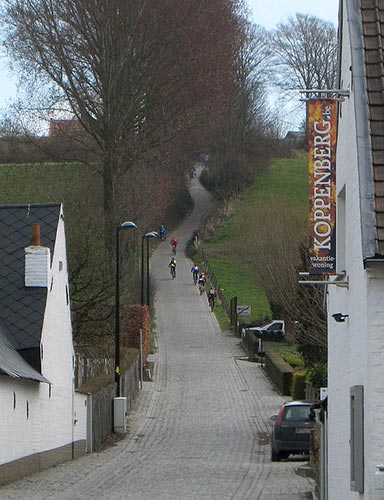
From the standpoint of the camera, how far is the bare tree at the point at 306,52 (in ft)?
347

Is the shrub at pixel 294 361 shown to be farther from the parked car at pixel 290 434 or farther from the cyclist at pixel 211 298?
the parked car at pixel 290 434

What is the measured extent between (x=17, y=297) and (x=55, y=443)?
11.2 feet

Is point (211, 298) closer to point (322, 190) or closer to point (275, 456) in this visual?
point (275, 456)

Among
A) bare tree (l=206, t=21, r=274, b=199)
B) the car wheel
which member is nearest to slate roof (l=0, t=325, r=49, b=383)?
the car wheel

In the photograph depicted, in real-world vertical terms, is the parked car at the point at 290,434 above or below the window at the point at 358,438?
below

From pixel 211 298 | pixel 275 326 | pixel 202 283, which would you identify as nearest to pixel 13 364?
pixel 275 326

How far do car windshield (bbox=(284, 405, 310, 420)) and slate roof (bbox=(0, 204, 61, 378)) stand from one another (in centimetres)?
623

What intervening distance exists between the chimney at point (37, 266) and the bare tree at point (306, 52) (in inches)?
3067

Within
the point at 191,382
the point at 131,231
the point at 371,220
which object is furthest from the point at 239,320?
the point at 371,220

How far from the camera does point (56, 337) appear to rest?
28984 mm

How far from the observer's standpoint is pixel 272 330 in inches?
2357

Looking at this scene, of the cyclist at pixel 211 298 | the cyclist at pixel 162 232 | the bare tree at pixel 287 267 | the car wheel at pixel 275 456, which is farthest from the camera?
the cyclist at pixel 162 232

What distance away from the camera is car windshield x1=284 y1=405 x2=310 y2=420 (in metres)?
28.6

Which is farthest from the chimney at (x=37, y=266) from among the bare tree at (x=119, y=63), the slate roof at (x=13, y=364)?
the bare tree at (x=119, y=63)
